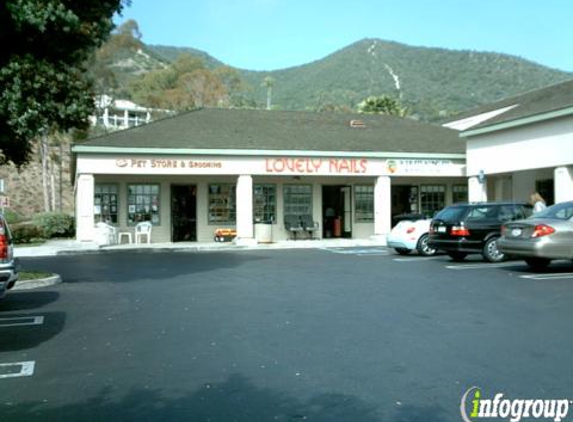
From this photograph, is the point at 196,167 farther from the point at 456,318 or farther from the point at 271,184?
the point at 456,318

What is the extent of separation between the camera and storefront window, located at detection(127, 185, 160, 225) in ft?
88.4

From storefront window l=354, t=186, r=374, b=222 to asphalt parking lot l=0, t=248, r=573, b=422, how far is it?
16436 mm

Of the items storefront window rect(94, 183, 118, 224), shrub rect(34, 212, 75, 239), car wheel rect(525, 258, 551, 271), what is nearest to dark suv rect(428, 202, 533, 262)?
car wheel rect(525, 258, 551, 271)

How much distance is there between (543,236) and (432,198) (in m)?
17.3

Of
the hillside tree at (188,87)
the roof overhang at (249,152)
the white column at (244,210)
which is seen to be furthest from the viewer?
the hillside tree at (188,87)

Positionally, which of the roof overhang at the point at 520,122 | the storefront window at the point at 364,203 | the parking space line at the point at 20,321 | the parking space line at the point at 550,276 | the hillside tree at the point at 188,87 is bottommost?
the parking space line at the point at 20,321

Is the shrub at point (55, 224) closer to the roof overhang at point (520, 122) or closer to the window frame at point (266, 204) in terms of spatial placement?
the window frame at point (266, 204)

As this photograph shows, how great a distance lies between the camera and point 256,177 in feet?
91.5

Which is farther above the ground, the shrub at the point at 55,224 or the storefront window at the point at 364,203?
the storefront window at the point at 364,203

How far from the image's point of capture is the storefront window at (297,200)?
28.7m

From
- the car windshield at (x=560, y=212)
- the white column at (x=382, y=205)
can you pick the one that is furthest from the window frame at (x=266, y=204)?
the car windshield at (x=560, y=212)

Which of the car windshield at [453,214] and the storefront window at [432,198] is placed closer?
the car windshield at [453,214]

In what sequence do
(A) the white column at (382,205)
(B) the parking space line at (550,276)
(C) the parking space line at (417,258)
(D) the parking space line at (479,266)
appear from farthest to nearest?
1. (A) the white column at (382,205)
2. (C) the parking space line at (417,258)
3. (D) the parking space line at (479,266)
4. (B) the parking space line at (550,276)

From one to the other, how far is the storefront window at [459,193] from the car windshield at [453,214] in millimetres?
Result: 14245
